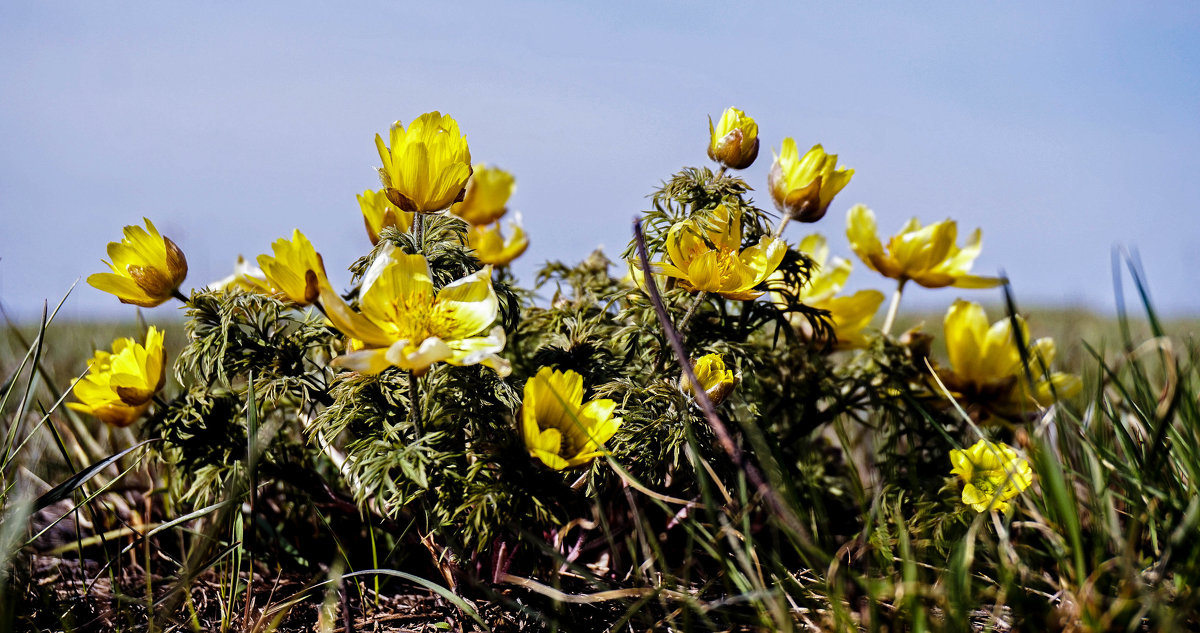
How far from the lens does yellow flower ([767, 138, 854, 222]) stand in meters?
1.54

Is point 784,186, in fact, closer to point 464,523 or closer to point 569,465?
point 569,465

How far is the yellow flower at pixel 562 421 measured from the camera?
1259mm

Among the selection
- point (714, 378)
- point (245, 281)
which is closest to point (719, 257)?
point (714, 378)

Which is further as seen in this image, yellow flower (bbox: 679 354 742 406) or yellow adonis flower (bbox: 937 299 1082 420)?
yellow adonis flower (bbox: 937 299 1082 420)

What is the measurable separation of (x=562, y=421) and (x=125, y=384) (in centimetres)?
82

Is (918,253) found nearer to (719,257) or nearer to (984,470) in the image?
(984,470)

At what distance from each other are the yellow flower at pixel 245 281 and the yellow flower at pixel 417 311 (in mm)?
263

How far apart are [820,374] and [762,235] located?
0.44 metres

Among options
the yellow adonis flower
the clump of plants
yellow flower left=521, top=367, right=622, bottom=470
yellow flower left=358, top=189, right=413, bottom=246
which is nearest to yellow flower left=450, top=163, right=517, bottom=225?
the clump of plants

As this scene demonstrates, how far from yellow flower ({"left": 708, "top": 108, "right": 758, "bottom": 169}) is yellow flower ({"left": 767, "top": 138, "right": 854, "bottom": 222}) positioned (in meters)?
0.10

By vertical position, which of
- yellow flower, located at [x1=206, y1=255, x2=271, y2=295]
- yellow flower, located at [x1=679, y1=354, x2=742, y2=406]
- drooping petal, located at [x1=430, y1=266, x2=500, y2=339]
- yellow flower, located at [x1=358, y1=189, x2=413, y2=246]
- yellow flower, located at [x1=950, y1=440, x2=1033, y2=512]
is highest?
yellow flower, located at [x1=358, y1=189, x2=413, y2=246]

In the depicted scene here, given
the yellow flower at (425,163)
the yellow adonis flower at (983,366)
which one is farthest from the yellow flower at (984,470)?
the yellow flower at (425,163)

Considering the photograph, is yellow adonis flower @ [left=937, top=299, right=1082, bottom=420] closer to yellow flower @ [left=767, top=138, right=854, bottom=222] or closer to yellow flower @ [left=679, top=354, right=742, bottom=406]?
yellow flower @ [left=767, top=138, right=854, bottom=222]

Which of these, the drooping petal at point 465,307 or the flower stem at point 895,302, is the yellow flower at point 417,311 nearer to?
the drooping petal at point 465,307
